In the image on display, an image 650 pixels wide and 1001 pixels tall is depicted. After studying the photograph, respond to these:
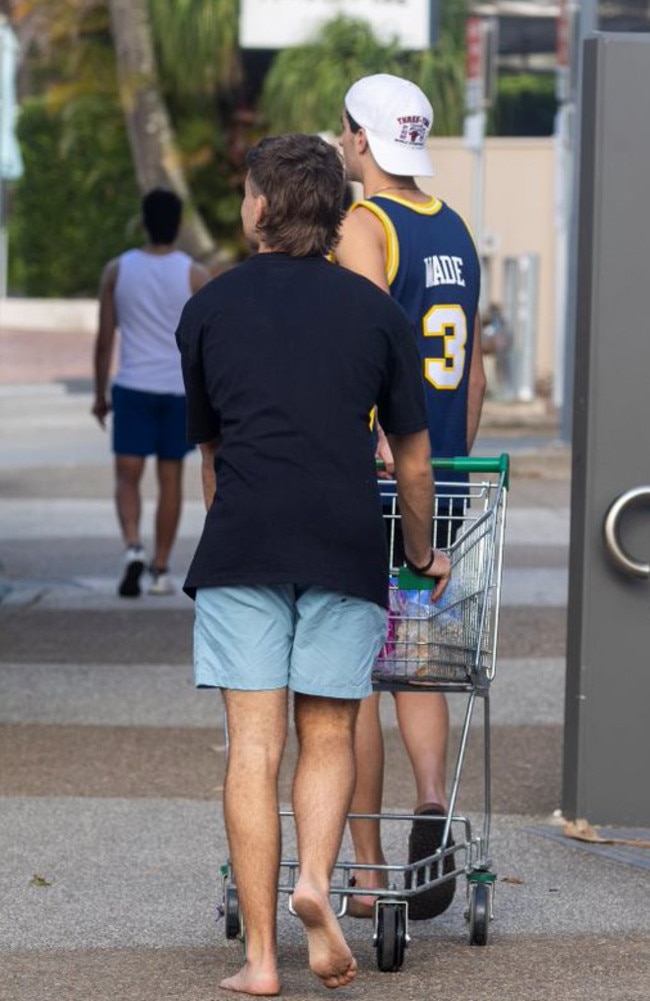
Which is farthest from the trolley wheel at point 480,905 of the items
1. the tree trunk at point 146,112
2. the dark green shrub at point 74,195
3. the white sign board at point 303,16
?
the dark green shrub at point 74,195

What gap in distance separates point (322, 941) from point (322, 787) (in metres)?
0.36

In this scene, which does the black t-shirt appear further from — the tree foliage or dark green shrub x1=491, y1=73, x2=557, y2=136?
dark green shrub x1=491, y1=73, x2=557, y2=136

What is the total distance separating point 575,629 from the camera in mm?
6742

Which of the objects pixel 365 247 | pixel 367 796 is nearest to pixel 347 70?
pixel 365 247

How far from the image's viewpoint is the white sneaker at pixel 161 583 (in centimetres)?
1143

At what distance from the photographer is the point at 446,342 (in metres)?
5.89

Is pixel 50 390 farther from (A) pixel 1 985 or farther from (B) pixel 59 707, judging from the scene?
(A) pixel 1 985

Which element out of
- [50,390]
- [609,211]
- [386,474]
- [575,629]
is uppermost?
[609,211]

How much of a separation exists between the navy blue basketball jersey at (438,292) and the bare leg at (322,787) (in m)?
1.03

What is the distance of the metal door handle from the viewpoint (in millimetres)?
6645

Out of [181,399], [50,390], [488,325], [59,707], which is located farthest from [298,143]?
[50,390]

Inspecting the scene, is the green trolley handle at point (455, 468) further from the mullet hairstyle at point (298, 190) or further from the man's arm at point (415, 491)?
the mullet hairstyle at point (298, 190)

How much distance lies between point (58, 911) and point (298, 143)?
6.87 feet


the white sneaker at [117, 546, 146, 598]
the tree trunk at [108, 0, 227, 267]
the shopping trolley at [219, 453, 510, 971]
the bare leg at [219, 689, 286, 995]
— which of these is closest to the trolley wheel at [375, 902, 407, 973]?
the shopping trolley at [219, 453, 510, 971]
